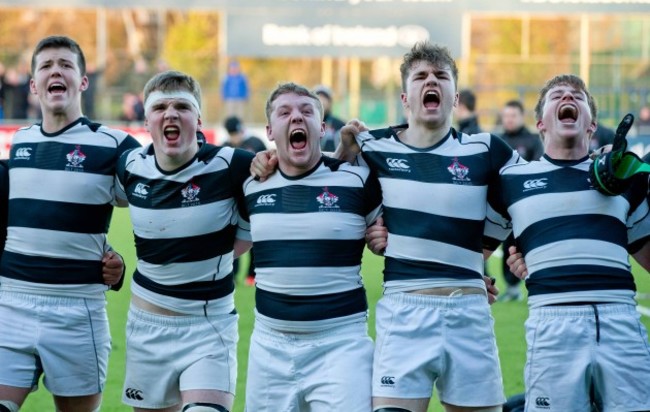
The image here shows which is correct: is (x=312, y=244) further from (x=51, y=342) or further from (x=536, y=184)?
(x=51, y=342)

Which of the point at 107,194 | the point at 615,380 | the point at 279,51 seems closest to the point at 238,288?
the point at 107,194

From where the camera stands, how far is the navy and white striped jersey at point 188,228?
598 centimetres

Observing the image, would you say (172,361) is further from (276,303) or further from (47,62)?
(47,62)

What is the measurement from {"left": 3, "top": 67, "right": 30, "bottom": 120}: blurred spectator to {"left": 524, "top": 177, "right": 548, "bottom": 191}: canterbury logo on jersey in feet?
71.4

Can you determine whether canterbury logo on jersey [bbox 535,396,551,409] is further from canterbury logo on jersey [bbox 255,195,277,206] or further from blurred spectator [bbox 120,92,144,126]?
blurred spectator [bbox 120,92,144,126]

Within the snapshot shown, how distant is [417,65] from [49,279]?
2.18 metres

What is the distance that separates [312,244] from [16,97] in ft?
71.5

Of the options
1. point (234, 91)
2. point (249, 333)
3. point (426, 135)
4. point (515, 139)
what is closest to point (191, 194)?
point (426, 135)

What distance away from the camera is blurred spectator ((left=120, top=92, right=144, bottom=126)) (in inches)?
1030

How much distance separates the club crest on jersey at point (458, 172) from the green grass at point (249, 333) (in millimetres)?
2951

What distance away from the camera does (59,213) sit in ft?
20.2

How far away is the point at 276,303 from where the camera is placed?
572 cm

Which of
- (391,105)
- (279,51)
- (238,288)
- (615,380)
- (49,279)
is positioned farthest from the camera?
(279,51)

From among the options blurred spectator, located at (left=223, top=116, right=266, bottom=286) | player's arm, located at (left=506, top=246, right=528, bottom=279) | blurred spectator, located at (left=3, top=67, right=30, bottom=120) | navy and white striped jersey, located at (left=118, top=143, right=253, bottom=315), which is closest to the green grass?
blurred spectator, located at (left=223, top=116, right=266, bottom=286)
